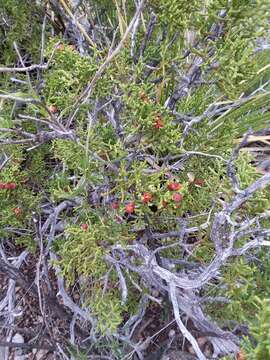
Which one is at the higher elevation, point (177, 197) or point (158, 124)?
point (158, 124)

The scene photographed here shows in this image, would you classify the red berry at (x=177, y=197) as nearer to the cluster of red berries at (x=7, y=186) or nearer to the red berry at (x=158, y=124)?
the red berry at (x=158, y=124)

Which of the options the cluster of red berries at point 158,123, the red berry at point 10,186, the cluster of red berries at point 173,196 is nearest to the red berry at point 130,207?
the cluster of red berries at point 173,196

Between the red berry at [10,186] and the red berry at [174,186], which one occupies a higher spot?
the red berry at [174,186]

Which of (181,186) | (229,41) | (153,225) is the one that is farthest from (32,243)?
(229,41)

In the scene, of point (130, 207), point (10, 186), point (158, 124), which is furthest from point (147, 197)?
point (10, 186)

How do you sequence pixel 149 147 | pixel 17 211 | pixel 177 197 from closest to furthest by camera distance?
pixel 177 197, pixel 149 147, pixel 17 211

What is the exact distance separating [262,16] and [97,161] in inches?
18.2

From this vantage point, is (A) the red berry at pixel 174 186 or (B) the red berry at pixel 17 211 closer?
(A) the red berry at pixel 174 186

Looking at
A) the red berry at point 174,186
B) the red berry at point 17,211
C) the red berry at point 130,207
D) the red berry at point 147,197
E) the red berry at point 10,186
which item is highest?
the red berry at point 174,186

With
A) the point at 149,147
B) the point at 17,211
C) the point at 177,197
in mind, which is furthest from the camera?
the point at 17,211

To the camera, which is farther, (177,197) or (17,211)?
(17,211)

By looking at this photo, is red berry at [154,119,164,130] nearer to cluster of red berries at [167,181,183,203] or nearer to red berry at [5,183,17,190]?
cluster of red berries at [167,181,183,203]

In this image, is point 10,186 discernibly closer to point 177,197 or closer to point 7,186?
point 7,186

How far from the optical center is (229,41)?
2.89 ft
